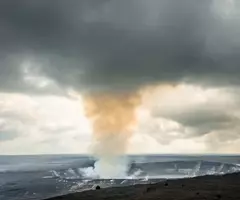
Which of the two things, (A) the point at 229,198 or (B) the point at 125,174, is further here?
(B) the point at 125,174

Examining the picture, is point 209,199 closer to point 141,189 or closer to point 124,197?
point 124,197

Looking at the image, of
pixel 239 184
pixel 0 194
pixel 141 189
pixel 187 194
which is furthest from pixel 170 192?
pixel 0 194

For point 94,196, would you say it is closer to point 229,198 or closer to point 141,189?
point 141,189

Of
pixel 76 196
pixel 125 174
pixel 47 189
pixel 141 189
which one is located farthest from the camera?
pixel 125 174

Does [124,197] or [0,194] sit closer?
[124,197]

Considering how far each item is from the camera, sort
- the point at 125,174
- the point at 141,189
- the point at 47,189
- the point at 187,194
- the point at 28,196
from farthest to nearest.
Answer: the point at 125,174
the point at 47,189
the point at 28,196
the point at 141,189
the point at 187,194

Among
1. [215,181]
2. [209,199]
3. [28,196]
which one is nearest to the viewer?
[209,199]

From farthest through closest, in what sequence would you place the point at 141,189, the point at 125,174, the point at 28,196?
the point at 125,174 < the point at 28,196 < the point at 141,189

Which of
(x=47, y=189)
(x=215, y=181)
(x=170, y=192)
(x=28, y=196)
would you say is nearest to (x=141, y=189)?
(x=170, y=192)

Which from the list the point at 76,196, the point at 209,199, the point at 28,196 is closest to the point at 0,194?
the point at 28,196
